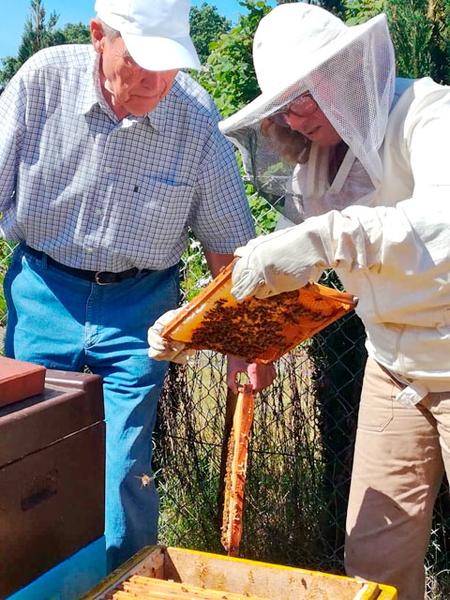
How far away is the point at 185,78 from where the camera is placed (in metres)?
2.45

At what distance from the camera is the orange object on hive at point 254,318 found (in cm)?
179

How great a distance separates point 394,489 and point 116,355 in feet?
2.77

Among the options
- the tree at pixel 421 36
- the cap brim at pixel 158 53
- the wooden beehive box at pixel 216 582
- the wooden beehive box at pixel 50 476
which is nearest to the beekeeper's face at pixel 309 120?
the cap brim at pixel 158 53

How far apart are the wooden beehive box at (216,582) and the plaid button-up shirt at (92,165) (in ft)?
2.75

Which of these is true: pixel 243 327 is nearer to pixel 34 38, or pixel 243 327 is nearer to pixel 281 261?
pixel 281 261

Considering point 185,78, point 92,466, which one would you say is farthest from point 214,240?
point 92,466

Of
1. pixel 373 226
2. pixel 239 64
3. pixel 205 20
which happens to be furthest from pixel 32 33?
pixel 205 20

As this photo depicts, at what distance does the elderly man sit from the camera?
7.52ft

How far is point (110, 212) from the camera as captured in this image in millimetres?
2299

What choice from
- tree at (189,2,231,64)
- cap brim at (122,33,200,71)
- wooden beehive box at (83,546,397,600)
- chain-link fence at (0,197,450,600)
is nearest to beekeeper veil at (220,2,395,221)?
cap brim at (122,33,200,71)

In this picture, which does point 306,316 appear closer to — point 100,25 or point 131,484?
point 131,484

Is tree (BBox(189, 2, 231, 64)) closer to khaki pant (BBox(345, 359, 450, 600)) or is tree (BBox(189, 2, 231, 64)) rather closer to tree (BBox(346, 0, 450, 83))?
tree (BBox(346, 0, 450, 83))

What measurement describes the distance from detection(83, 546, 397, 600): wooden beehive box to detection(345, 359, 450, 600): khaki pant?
0.45 m

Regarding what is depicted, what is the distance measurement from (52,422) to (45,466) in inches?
3.7
